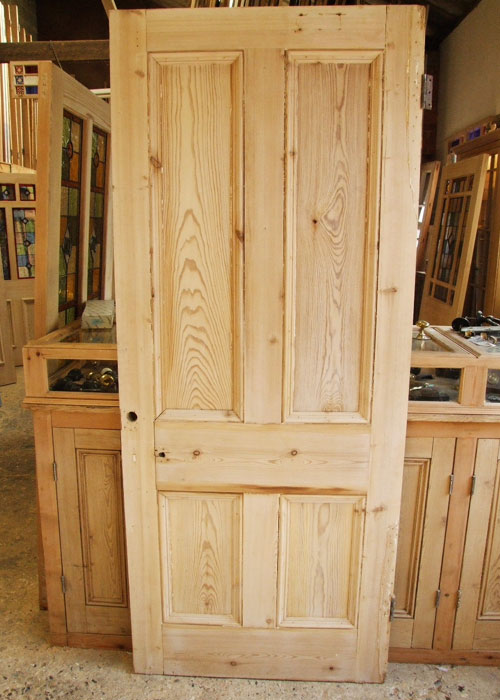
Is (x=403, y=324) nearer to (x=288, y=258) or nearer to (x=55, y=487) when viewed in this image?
(x=288, y=258)

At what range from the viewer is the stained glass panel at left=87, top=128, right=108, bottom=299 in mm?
2508

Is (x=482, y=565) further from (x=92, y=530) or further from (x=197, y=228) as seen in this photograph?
(x=197, y=228)

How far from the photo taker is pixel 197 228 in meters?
1.70

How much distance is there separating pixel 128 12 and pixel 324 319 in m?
1.03

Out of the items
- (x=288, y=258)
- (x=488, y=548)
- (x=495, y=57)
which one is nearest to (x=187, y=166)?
(x=288, y=258)

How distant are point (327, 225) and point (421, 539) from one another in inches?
44.8

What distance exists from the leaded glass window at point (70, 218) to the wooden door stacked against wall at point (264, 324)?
2.12 ft

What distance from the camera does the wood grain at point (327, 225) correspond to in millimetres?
1607

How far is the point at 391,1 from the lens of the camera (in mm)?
5180

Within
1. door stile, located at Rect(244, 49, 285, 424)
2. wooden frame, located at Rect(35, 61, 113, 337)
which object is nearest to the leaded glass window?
wooden frame, located at Rect(35, 61, 113, 337)

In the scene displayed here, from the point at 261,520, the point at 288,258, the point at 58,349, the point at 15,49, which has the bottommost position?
the point at 261,520

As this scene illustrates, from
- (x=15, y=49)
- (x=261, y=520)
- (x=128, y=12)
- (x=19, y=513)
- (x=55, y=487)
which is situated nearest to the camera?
(x=128, y=12)

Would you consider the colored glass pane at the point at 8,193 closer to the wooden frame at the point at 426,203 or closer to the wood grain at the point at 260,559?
the wooden frame at the point at 426,203

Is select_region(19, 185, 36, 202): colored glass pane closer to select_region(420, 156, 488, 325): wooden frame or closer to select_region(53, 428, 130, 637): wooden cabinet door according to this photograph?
select_region(420, 156, 488, 325): wooden frame
